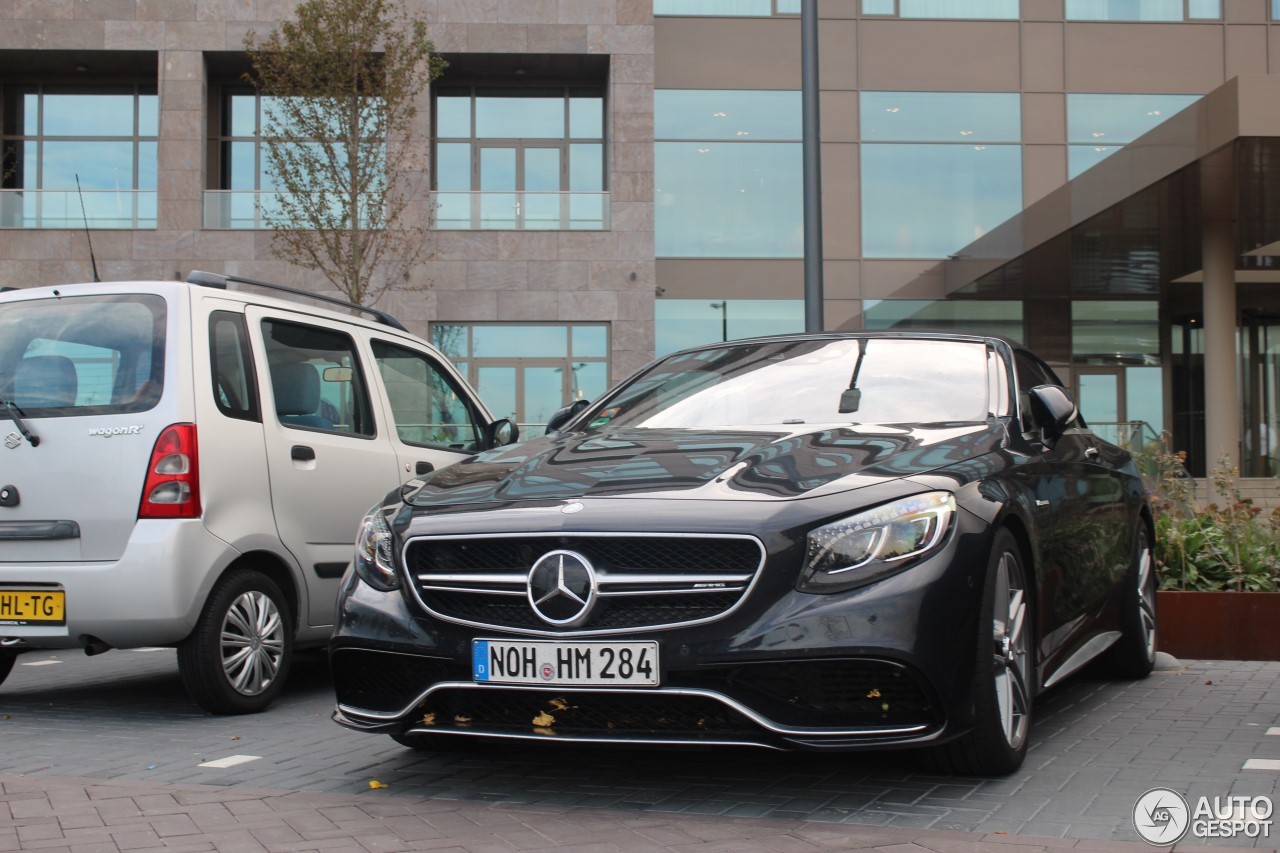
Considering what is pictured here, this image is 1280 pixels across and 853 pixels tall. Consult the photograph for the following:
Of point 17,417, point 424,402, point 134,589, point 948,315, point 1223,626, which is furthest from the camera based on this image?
point 948,315

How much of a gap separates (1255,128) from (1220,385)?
6.42 metres

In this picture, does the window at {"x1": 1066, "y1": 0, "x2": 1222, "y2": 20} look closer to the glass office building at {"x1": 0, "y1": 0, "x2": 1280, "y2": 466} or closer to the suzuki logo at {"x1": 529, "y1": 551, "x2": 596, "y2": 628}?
the glass office building at {"x1": 0, "y1": 0, "x2": 1280, "y2": 466}

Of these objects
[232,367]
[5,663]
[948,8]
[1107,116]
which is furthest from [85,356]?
[1107,116]

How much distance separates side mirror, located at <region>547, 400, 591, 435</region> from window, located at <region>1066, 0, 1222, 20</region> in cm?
2304

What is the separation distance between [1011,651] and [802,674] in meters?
0.89

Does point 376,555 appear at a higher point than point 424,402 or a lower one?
lower

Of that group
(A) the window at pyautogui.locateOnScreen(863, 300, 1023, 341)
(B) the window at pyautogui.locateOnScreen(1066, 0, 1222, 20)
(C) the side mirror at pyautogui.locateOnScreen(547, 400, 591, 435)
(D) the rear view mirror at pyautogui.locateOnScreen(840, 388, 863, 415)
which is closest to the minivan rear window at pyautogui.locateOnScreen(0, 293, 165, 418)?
(C) the side mirror at pyautogui.locateOnScreen(547, 400, 591, 435)

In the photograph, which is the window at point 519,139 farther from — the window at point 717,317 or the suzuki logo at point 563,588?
the suzuki logo at point 563,588

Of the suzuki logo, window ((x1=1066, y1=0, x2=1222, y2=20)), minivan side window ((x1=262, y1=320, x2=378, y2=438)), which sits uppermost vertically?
window ((x1=1066, y1=0, x2=1222, y2=20))

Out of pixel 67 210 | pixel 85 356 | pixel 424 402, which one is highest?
pixel 67 210

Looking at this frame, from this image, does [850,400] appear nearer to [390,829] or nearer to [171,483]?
[390,829]

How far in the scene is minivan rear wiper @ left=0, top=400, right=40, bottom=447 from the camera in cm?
576

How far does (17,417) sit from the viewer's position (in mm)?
5809

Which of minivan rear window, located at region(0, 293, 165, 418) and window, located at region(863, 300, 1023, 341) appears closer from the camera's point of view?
minivan rear window, located at region(0, 293, 165, 418)
